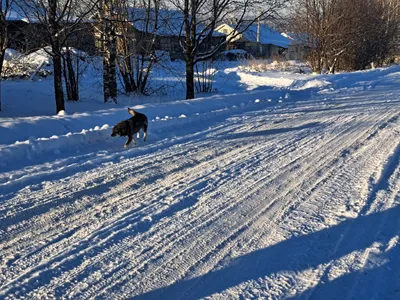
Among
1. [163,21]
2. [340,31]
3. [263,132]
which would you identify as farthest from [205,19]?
[340,31]

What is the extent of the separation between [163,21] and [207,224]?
572 inches

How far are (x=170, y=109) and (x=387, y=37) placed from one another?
38.5m

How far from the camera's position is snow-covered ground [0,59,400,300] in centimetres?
330

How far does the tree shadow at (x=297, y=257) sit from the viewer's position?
3211mm

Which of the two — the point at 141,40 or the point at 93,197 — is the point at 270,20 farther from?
the point at 93,197

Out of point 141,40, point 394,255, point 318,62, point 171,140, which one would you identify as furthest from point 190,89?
point 318,62

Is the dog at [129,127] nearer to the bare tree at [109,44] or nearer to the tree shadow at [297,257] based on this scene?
the tree shadow at [297,257]

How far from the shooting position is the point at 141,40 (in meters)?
18.2

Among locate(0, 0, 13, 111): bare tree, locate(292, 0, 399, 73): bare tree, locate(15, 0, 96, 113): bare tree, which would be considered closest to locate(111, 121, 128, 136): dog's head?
locate(15, 0, 96, 113): bare tree

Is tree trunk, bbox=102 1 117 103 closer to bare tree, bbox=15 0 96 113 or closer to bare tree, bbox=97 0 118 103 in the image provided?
bare tree, bbox=97 0 118 103

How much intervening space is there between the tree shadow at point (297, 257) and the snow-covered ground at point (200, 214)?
0.6 inches

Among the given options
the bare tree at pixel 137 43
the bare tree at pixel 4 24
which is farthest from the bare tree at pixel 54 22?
the bare tree at pixel 137 43

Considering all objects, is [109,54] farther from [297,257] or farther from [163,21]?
[297,257]

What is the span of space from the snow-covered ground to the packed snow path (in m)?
0.02
